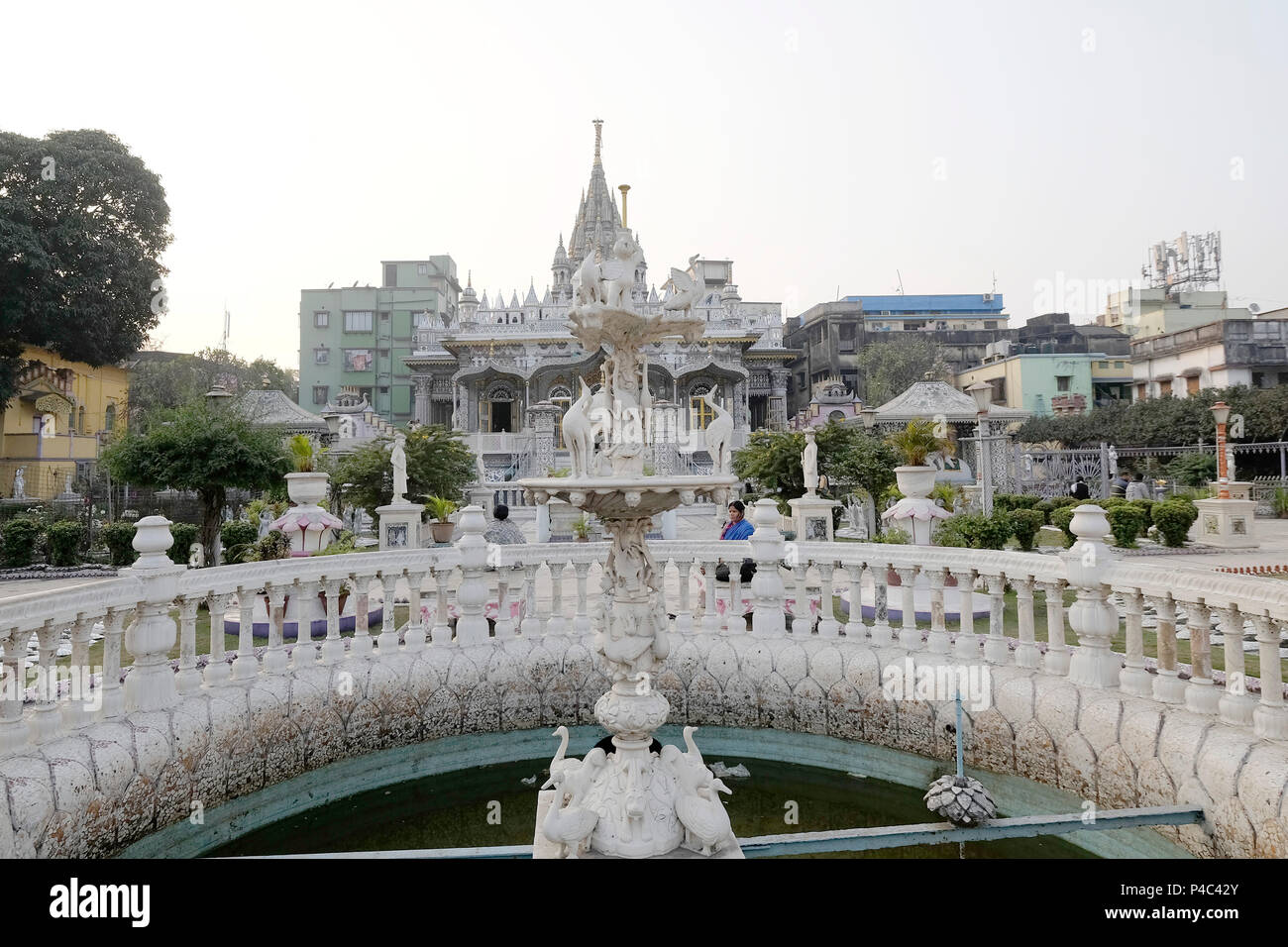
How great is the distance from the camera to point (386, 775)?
15.4 ft

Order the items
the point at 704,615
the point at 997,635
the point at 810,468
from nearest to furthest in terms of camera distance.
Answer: the point at 997,635 → the point at 704,615 → the point at 810,468

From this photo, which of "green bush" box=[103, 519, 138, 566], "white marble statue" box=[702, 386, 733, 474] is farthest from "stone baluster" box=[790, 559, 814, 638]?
"green bush" box=[103, 519, 138, 566]

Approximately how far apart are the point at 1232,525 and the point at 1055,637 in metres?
12.3

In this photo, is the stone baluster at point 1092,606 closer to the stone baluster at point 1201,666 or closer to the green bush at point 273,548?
the stone baluster at point 1201,666

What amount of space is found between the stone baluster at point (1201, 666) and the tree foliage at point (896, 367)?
35.9 m

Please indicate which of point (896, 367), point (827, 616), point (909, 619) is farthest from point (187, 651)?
point (896, 367)

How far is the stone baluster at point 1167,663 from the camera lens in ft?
11.8

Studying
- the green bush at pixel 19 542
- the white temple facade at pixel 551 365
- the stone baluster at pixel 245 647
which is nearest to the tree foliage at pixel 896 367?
the white temple facade at pixel 551 365

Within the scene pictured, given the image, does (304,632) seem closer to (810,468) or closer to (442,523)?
(442,523)

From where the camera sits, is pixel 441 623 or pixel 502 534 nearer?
pixel 441 623

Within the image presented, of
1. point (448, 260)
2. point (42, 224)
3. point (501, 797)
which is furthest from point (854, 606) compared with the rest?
point (448, 260)

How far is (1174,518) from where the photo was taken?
1298 cm

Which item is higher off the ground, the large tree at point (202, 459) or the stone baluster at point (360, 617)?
the large tree at point (202, 459)

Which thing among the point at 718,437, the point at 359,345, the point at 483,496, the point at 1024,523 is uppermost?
the point at 359,345
